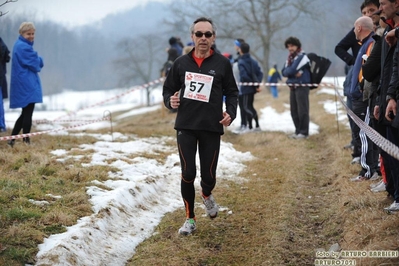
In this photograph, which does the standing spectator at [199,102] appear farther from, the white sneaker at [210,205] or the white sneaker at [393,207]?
the white sneaker at [393,207]

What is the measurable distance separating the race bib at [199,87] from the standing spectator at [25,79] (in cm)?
541

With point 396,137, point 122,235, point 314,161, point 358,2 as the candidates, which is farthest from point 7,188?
point 358,2

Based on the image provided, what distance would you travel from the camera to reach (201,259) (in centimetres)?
502

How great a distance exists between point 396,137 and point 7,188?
14.3 feet

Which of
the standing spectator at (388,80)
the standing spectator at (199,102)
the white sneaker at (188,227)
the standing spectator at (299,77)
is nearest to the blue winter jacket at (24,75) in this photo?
the standing spectator at (199,102)

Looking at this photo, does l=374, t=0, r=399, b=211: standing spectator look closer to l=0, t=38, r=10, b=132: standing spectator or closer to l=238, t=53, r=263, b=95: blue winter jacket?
l=0, t=38, r=10, b=132: standing spectator

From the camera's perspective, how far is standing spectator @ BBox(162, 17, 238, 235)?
555 cm

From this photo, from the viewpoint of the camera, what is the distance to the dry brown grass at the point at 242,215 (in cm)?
489

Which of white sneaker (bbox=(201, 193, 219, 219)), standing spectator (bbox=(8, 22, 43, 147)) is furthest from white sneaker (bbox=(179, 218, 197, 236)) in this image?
standing spectator (bbox=(8, 22, 43, 147))

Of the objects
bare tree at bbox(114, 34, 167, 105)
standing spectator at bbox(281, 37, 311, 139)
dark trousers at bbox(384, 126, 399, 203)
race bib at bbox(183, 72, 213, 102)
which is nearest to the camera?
dark trousers at bbox(384, 126, 399, 203)

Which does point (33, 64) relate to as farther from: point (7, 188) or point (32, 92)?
point (7, 188)

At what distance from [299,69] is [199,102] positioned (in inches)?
282

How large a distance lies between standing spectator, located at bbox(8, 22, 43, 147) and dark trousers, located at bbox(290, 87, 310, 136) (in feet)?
19.5

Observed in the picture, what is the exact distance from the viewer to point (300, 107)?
495 inches
